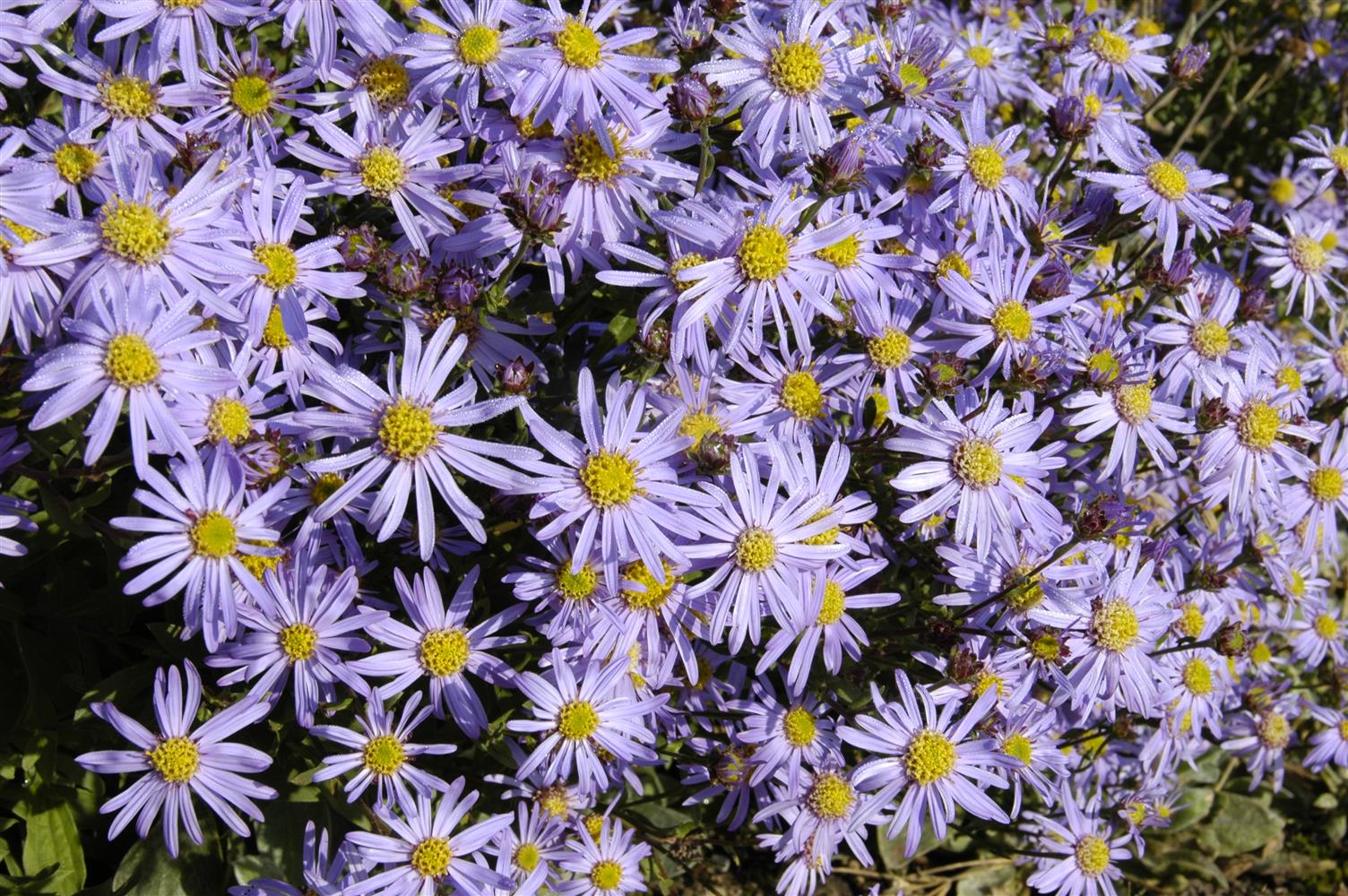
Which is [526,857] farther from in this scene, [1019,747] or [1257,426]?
[1257,426]

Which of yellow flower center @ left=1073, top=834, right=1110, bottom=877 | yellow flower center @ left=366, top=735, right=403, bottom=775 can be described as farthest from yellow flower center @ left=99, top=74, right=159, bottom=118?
yellow flower center @ left=1073, top=834, right=1110, bottom=877

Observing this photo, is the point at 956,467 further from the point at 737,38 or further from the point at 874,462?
the point at 737,38

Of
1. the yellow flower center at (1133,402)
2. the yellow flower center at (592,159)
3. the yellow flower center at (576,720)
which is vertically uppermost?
the yellow flower center at (592,159)

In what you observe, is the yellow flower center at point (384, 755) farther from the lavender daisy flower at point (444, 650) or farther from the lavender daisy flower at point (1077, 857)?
the lavender daisy flower at point (1077, 857)

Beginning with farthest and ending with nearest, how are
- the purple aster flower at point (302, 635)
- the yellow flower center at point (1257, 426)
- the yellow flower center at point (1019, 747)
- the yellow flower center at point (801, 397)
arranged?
the yellow flower center at point (1257, 426), the yellow flower center at point (1019, 747), the yellow flower center at point (801, 397), the purple aster flower at point (302, 635)

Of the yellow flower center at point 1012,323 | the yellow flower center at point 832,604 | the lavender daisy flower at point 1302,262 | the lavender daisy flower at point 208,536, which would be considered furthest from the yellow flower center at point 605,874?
the lavender daisy flower at point 1302,262

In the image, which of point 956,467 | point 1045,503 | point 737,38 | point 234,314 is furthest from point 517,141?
point 1045,503

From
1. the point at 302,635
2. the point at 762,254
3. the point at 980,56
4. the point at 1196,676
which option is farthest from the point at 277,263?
the point at 1196,676

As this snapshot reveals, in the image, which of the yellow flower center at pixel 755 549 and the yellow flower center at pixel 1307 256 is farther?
the yellow flower center at pixel 1307 256
